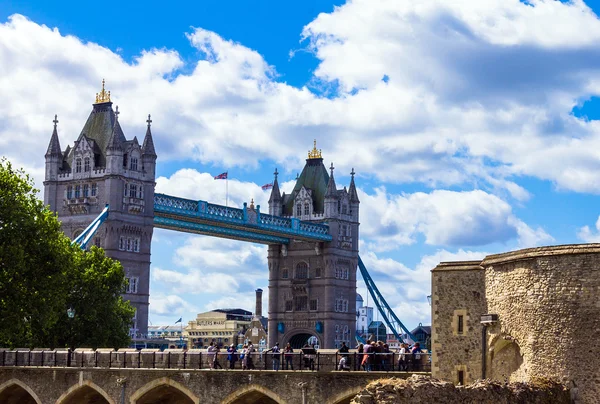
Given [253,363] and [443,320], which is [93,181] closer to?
[253,363]

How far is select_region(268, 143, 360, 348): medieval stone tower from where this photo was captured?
415 ft

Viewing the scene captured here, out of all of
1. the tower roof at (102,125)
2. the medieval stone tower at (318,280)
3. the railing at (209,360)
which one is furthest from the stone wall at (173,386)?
the medieval stone tower at (318,280)

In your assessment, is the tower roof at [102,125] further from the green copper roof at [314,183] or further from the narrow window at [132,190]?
the green copper roof at [314,183]

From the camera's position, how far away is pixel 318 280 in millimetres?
127062

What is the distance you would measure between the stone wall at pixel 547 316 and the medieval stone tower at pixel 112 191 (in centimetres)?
6726

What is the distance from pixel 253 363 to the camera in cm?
3966

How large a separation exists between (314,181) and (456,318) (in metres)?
104

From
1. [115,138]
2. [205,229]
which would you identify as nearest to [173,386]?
[115,138]

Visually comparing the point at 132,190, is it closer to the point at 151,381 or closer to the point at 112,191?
the point at 112,191

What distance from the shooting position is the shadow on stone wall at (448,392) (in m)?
23.2

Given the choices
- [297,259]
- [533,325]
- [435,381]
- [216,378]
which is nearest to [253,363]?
[216,378]

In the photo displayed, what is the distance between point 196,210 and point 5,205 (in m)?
50.7

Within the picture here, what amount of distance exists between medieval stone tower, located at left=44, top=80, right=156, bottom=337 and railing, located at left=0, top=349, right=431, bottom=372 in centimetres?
4906

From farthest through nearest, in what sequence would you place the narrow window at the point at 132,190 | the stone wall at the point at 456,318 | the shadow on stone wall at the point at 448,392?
1. the narrow window at the point at 132,190
2. the stone wall at the point at 456,318
3. the shadow on stone wall at the point at 448,392
